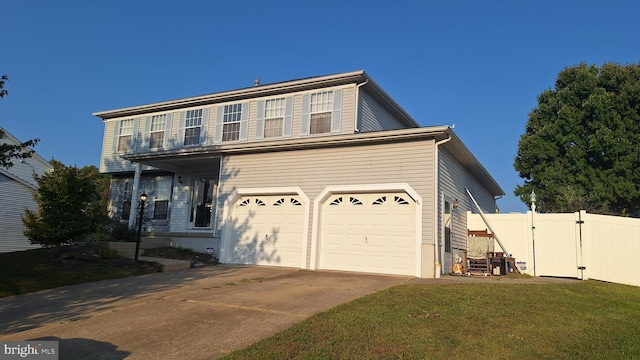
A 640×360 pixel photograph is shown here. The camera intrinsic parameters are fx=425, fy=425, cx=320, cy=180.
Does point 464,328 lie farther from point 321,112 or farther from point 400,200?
point 321,112

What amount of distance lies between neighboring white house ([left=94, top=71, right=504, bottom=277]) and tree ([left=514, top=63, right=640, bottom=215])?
257 inches

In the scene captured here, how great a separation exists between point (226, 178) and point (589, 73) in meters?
21.6

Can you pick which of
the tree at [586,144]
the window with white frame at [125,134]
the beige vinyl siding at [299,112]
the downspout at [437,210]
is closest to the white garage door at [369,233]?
the downspout at [437,210]

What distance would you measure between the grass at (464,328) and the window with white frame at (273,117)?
10.1 m

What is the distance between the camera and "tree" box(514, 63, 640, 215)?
72.0ft

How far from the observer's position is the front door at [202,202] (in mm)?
18703

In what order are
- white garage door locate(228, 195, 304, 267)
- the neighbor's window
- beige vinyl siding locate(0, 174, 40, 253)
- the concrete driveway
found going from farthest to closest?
1. beige vinyl siding locate(0, 174, 40, 253)
2. the neighbor's window
3. white garage door locate(228, 195, 304, 267)
4. the concrete driveway

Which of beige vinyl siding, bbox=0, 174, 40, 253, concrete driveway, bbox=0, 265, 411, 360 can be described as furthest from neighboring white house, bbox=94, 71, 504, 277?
beige vinyl siding, bbox=0, 174, 40, 253

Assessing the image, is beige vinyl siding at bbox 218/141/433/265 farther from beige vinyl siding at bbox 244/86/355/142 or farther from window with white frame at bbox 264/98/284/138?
window with white frame at bbox 264/98/284/138

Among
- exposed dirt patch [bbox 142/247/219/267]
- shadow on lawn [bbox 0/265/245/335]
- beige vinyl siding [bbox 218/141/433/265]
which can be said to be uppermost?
beige vinyl siding [bbox 218/141/433/265]

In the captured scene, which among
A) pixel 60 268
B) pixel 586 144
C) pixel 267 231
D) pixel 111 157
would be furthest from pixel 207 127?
pixel 586 144

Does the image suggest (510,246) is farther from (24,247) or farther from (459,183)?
(24,247)

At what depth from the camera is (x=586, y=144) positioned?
23484 mm

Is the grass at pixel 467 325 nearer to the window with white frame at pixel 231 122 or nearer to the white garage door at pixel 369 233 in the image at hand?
the white garage door at pixel 369 233
